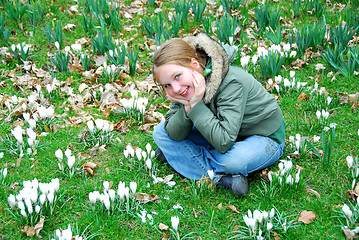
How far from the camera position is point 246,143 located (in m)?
2.75

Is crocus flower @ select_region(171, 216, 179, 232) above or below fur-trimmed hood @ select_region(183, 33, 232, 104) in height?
below

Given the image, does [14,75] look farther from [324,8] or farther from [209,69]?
[324,8]

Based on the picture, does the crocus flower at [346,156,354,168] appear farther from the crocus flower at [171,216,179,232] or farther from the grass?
the crocus flower at [171,216,179,232]

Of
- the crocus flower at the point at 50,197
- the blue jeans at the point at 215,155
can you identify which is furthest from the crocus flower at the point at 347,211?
the crocus flower at the point at 50,197

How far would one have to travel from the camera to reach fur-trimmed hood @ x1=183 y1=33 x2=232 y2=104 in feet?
8.34

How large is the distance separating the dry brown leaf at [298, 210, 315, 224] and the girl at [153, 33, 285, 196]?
0.41 m

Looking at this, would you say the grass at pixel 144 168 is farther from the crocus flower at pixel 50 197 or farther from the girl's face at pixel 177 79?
the girl's face at pixel 177 79

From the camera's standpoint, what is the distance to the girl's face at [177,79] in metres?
2.50

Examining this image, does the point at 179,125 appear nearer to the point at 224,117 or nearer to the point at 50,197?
the point at 224,117

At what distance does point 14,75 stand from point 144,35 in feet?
6.04

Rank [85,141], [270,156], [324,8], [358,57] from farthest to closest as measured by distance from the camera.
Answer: [324,8] < [358,57] < [85,141] < [270,156]

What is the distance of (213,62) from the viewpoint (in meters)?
2.56

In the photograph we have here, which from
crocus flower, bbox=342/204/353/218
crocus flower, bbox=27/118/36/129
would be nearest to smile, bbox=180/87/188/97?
crocus flower, bbox=342/204/353/218

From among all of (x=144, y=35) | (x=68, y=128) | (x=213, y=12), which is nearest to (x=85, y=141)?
(x=68, y=128)
